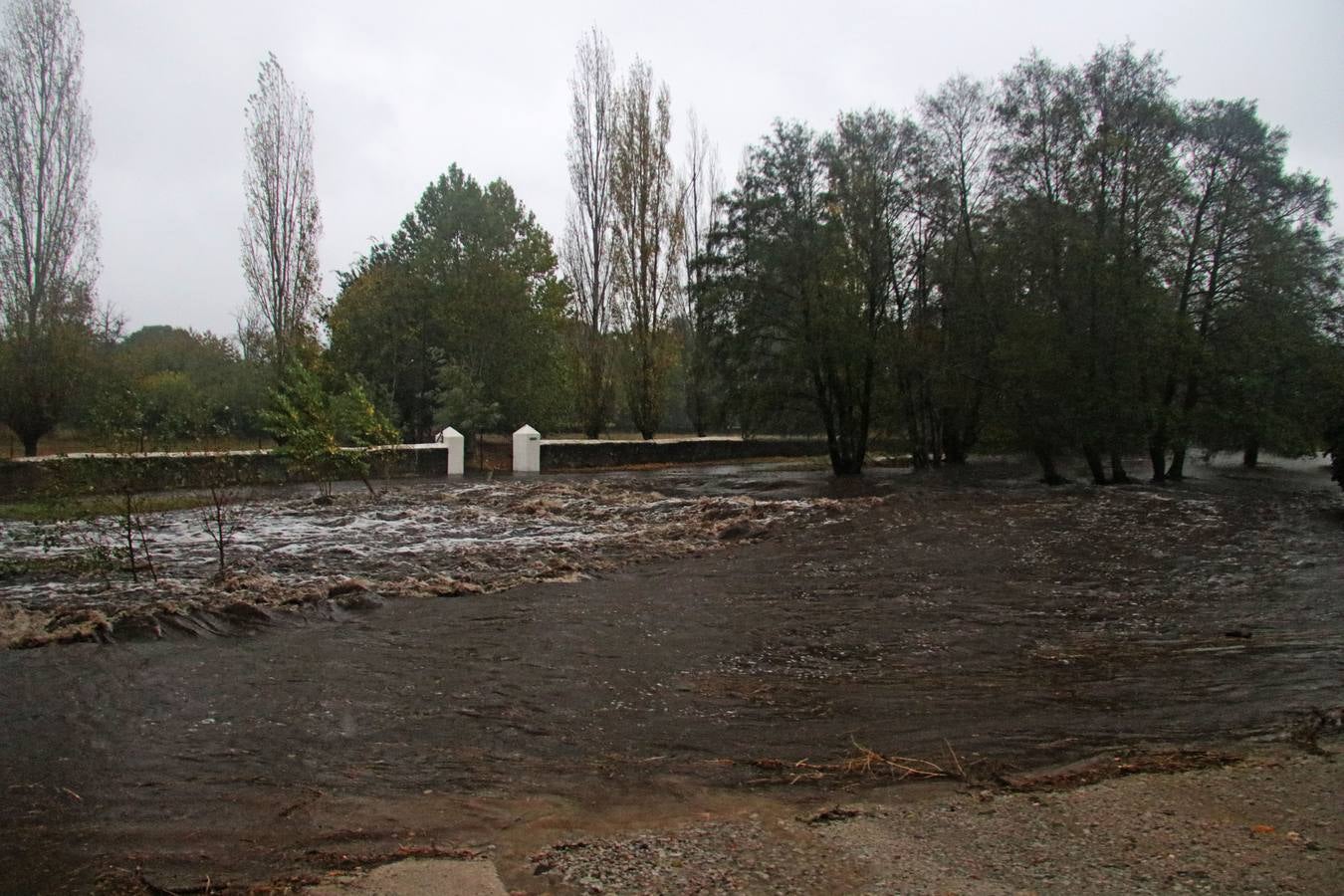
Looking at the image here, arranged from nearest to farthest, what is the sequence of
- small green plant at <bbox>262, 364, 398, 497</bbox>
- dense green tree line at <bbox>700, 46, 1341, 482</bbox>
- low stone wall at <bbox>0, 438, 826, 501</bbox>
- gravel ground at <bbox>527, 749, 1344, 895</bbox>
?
gravel ground at <bbox>527, 749, 1344, 895</bbox>
low stone wall at <bbox>0, 438, 826, 501</bbox>
small green plant at <bbox>262, 364, 398, 497</bbox>
dense green tree line at <bbox>700, 46, 1341, 482</bbox>

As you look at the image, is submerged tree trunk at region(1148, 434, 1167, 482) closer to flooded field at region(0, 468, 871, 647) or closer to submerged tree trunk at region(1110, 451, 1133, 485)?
submerged tree trunk at region(1110, 451, 1133, 485)

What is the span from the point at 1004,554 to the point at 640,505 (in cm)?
814

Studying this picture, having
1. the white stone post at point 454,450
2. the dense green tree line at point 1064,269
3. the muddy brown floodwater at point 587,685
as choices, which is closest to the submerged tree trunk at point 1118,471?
the dense green tree line at point 1064,269

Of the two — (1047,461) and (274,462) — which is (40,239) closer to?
(274,462)

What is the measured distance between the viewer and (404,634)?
791 centimetres

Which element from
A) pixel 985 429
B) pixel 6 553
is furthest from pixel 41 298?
pixel 985 429

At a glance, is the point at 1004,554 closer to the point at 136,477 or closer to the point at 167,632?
the point at 167,632

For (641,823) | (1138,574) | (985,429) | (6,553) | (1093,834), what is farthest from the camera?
(985,429)

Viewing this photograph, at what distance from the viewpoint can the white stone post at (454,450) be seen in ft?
88.3

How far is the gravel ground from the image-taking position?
3.30m

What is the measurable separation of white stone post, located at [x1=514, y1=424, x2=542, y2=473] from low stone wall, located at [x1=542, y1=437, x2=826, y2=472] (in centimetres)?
40

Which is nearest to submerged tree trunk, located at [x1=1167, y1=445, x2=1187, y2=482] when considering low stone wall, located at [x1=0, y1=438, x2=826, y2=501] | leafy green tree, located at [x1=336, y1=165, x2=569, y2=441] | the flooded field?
the flooded field

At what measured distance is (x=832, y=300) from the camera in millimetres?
27312

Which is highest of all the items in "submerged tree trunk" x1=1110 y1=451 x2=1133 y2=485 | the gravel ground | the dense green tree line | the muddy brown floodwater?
the dense green tree line
